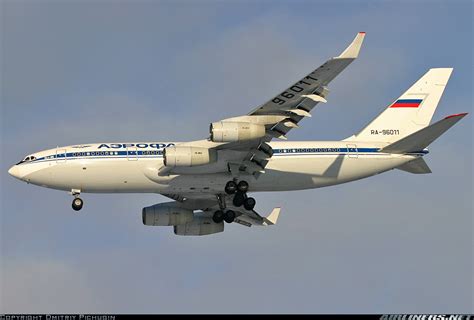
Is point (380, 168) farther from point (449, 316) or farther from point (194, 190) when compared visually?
point (449, 316)

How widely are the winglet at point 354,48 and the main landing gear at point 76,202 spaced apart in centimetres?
1723

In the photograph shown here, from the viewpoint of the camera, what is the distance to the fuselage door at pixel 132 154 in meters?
58.4

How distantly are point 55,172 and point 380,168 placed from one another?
59.7ft

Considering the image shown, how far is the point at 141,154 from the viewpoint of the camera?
58625 mm

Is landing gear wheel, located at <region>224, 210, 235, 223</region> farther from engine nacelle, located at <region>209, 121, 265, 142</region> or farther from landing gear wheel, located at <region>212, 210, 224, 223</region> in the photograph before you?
engine nacelle, located at <region>209, 121, 265, 142</region>

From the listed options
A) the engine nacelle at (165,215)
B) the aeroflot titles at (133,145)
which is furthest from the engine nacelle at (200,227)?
the aeroflot titles at (133,145)

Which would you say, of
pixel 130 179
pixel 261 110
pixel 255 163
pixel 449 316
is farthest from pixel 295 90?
pixel 449 316

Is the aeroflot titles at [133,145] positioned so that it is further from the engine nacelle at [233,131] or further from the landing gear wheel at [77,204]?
the engine nacelle at [233,131]

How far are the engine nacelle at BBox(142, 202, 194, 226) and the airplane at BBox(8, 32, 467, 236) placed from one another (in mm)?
60

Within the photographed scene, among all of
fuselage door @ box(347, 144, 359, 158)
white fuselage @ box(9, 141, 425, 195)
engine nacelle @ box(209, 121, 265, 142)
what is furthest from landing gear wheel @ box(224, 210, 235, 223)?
engine nacelle @ box(209, 121, 265, 142)

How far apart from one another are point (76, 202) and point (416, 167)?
1932 cm

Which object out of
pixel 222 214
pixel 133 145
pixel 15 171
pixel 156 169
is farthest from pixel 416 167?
pixel 15 171

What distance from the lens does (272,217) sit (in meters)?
66.9

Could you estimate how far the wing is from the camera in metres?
52.1
